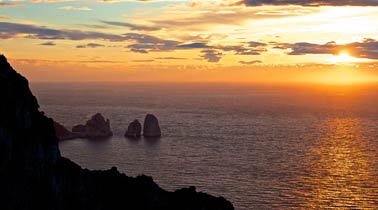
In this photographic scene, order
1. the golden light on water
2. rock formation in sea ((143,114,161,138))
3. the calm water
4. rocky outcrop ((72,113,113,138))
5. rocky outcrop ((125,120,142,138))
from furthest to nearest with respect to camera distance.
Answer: rock formation in sea ((143,114,161,138)) → rocky outcrop ((125,120,142,138)) → rocky outcrop ((72,113,113,138)) → the calm water → the golden light on water

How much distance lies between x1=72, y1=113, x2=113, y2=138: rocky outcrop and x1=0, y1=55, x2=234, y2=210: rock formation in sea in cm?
12624

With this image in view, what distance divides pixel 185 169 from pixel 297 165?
1107 inches

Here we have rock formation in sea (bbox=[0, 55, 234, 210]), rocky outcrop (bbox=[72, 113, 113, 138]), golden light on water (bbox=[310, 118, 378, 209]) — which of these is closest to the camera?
rock formation in sea (bbox=[0, 55, 234, 210])

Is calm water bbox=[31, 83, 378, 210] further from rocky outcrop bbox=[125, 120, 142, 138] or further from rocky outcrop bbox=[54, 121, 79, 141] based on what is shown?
rocky outcrop bbox=[54, 121, 79, 141]

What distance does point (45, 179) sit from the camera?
4284 cm

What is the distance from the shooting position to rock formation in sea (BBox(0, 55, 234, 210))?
4064 centimetres

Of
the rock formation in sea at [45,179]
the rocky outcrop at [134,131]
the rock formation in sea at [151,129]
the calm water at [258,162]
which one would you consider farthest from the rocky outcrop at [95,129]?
the rock formation in sea at [45,179]

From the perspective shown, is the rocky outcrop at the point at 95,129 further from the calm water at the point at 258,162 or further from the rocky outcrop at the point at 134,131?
the rocky outcrop at the point at 134,131

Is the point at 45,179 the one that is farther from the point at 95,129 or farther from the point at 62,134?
the point at 95,129

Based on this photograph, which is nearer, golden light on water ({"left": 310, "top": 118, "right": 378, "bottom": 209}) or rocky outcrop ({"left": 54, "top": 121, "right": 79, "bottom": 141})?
golden light on water ({"left": 310, "top": 118, "right": 378, "bottom": 209})

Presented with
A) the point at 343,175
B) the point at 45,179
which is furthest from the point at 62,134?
the point at 45,179

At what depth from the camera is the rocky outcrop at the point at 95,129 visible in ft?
577

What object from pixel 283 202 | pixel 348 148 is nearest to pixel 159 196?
pixel 283 202

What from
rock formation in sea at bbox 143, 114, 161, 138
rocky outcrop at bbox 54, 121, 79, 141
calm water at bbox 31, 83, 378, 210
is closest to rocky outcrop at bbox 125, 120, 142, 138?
rock formation in sea at bbox 143, 114, 161, 138
